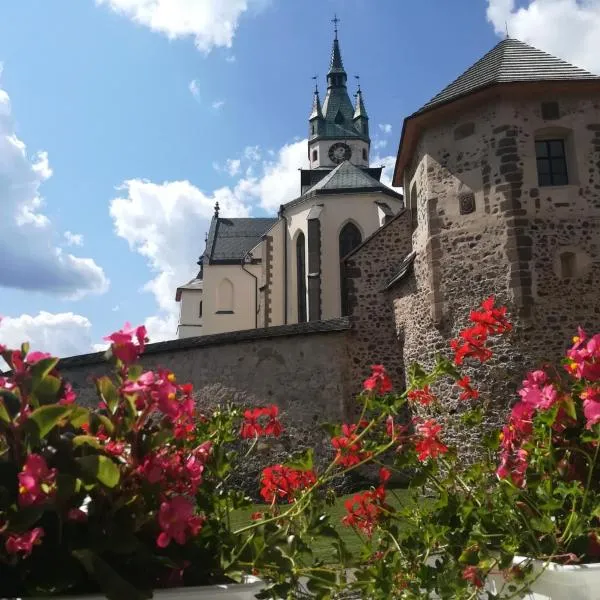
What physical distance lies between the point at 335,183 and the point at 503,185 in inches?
626

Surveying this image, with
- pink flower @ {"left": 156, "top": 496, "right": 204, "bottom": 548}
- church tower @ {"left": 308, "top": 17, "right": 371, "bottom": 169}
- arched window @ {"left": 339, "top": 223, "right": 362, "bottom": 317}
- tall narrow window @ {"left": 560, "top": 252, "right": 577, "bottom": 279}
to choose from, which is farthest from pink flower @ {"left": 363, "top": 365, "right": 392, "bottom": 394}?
church tower @ {"left": 308, "top": 17, "right": 371, "bottom": 169}

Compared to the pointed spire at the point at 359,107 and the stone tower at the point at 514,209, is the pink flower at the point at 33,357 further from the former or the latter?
the pointed spire at the point at 359,107

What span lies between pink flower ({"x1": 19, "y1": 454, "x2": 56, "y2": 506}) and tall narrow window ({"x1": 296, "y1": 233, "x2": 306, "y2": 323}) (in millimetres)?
24070

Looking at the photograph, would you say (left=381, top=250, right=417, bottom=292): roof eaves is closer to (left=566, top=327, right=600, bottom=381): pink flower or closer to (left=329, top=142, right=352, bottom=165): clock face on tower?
(left=566, top=327, right=600, bottom=381): pink flower

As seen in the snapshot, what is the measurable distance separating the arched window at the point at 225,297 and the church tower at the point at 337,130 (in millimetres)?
15684

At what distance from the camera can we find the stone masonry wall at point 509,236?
10383 mm

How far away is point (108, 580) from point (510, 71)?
40.4 feet

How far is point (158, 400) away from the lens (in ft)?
5.42

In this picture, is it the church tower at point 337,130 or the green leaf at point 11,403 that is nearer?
the green leaf at point 11,403

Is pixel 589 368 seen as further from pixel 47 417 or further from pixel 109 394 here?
pixel 47 417

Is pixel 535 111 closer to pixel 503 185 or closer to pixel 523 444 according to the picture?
pixel 503 185

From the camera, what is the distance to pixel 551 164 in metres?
11.1

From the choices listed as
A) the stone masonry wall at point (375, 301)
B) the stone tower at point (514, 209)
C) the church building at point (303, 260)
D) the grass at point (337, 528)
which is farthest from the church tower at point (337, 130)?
the grass at point (337, 528)

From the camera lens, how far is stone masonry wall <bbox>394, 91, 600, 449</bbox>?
34.1 ft
